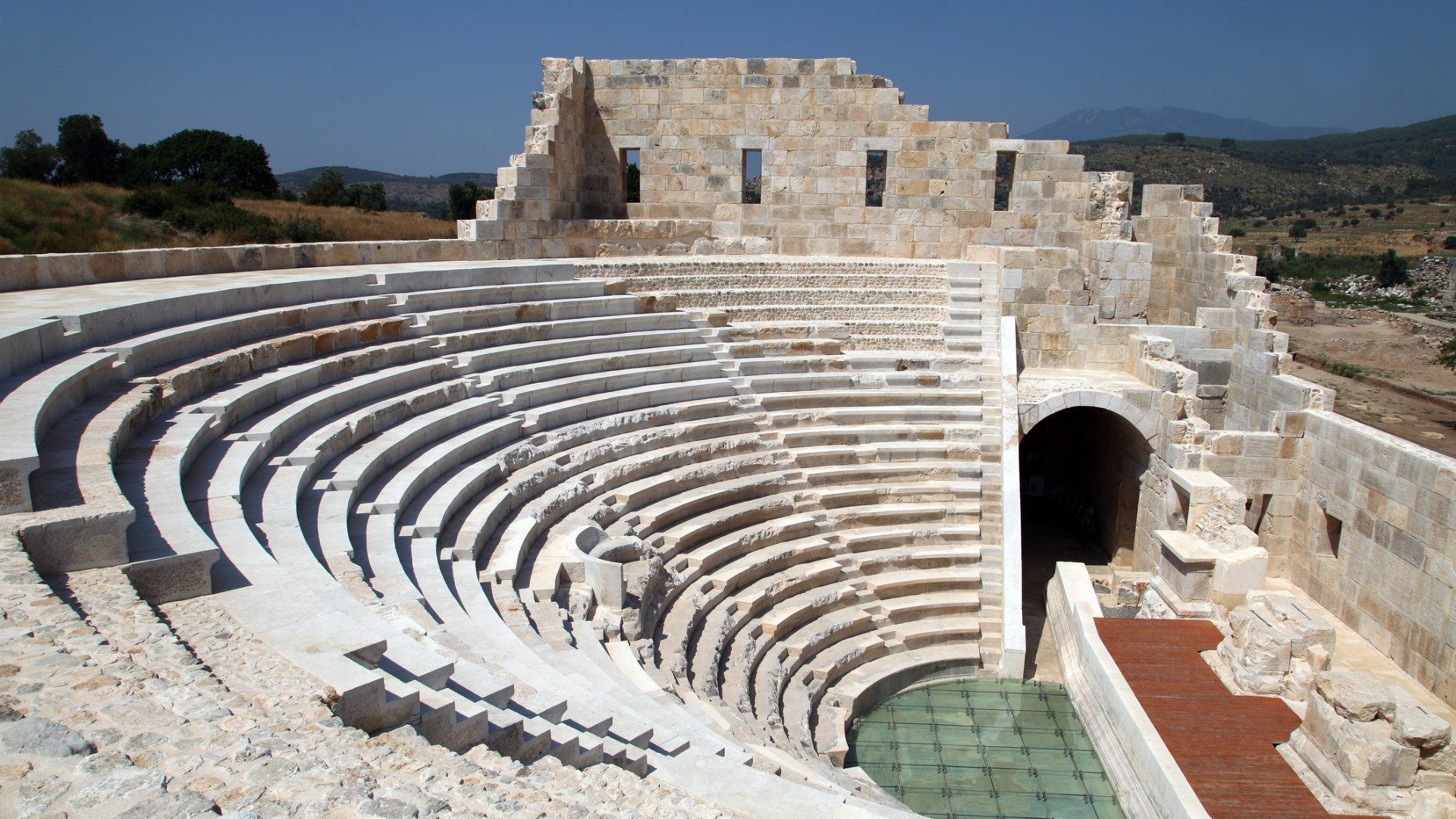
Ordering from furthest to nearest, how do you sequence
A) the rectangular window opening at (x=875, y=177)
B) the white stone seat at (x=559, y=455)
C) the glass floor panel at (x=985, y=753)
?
the rectangular window opening at (x=875, y=177), the glass floor panel at (x=985, y=753), the white stone seat at (x=559, y=455)

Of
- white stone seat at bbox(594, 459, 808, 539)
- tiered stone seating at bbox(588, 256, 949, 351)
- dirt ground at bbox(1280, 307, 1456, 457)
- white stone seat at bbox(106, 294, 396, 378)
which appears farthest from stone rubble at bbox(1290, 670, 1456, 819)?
dirt ground at bbox(1280, 307, 1456, 457)

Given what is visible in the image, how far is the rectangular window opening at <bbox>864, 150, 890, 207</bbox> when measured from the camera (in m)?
16.2

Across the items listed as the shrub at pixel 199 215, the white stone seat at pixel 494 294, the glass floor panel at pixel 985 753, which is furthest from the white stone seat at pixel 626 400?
the shrub at pixel 199 215

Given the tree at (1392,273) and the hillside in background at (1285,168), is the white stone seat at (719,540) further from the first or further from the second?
the hillside in background at (1285,168)

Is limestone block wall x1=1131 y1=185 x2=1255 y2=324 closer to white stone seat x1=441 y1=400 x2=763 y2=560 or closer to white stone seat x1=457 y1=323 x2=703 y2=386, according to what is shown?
white stone seat x1=457 y1=323 x2=703 y2=386

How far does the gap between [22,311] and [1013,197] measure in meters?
13.5

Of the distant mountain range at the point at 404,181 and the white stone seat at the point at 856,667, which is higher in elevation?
the distant mountain range at the point at 404,181

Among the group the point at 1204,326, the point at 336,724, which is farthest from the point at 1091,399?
the point at 336,724

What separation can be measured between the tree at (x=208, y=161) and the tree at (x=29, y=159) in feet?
5.82

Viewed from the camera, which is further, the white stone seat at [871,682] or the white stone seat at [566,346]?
the white stone seat at [566,346]

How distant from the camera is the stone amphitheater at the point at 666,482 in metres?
3.92

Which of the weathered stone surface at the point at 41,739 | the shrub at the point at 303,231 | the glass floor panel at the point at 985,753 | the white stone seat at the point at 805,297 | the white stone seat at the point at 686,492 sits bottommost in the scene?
the glass floor panel at the point at 985,753

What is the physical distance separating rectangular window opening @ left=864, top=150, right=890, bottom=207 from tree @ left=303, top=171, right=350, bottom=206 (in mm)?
14457

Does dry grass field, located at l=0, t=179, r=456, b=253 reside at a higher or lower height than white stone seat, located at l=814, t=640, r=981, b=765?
higher
